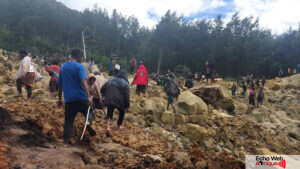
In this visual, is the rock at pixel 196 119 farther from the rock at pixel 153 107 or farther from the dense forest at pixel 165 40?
the dense forest at pixel 165 40

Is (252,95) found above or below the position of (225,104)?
above

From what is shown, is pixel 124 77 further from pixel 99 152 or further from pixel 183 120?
pixel 183 120

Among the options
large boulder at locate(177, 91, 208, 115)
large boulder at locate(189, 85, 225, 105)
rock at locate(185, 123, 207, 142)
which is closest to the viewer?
rock at locate(185, 123, 207, 142)

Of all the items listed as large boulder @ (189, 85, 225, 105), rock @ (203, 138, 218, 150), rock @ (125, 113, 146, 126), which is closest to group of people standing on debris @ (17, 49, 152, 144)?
rock @ (125, 113, 146, 126)

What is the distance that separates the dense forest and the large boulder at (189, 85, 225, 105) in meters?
18.0

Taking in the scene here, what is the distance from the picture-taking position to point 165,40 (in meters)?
39.4

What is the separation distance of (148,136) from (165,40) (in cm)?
3552

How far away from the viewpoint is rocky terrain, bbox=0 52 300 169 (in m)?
2.88

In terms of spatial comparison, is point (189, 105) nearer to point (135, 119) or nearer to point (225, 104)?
point (135, 119)

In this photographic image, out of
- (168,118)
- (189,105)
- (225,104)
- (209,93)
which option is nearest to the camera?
(168,118)

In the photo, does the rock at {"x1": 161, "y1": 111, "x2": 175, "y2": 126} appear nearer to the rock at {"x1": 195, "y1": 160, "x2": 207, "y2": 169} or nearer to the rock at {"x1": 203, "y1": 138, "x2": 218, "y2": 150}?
the rock at {"x1": 203, "y1": 138, "x2": 218, "y2": 150}

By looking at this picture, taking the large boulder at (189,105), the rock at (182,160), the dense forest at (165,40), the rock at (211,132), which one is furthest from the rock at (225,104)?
the dense forest at (165,40)

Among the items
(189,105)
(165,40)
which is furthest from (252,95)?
(165,40)

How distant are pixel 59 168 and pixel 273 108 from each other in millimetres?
16389
